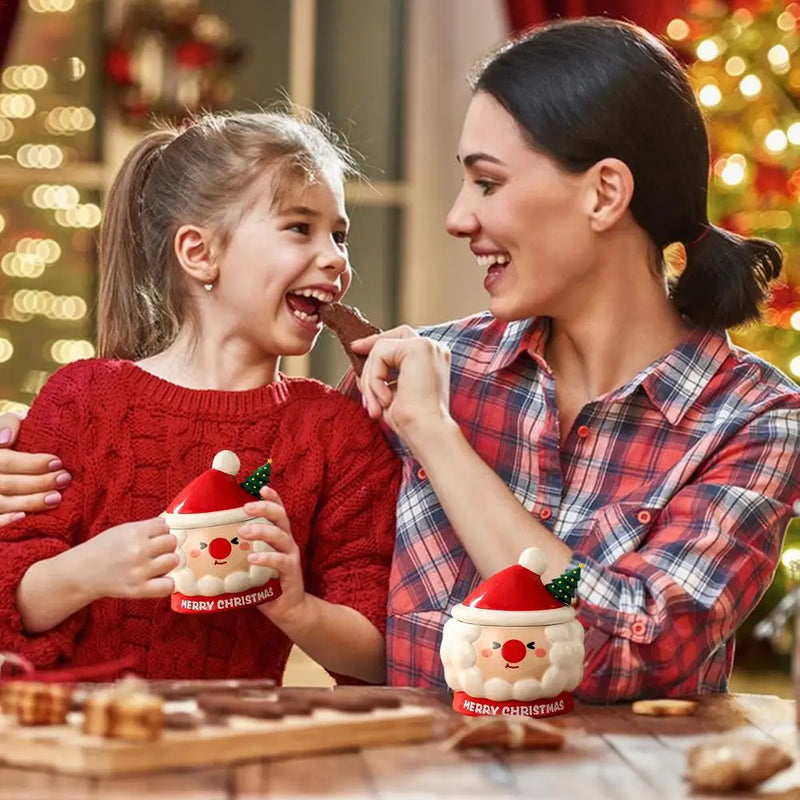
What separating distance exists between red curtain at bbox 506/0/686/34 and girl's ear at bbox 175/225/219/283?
2588mm

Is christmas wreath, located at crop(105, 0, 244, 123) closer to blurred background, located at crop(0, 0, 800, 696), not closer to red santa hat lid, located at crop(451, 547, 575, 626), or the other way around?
blurred background, located at crop(0, 0, 800, 696)

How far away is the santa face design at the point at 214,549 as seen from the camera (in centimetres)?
149

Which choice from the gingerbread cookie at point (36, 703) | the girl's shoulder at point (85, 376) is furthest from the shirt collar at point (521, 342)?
the gingerbread cookie at point (36, 703)

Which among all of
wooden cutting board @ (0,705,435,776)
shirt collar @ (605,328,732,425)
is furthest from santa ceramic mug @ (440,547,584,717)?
shirt collar @ (605,328,732,425)

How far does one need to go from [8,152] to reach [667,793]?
3.82 meters

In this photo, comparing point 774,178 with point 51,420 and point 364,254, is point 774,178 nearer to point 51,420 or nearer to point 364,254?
point 364,254

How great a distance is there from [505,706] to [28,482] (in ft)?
2.46

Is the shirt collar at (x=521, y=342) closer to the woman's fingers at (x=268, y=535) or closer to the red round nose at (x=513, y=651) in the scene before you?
the woman's fingers at (x=268, y=535)

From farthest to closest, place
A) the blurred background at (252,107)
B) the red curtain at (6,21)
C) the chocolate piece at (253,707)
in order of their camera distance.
→ the blurred background at (252,107) → the red curtain at (6,21) → the chocolate piece at (253,707)

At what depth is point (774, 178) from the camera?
4020 millimetres

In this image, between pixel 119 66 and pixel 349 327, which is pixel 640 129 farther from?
pixel 119 66

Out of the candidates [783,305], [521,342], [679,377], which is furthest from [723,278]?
[783,305]

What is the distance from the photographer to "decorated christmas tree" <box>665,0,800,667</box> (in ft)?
13.1

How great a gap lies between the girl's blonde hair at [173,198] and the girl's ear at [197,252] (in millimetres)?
15
